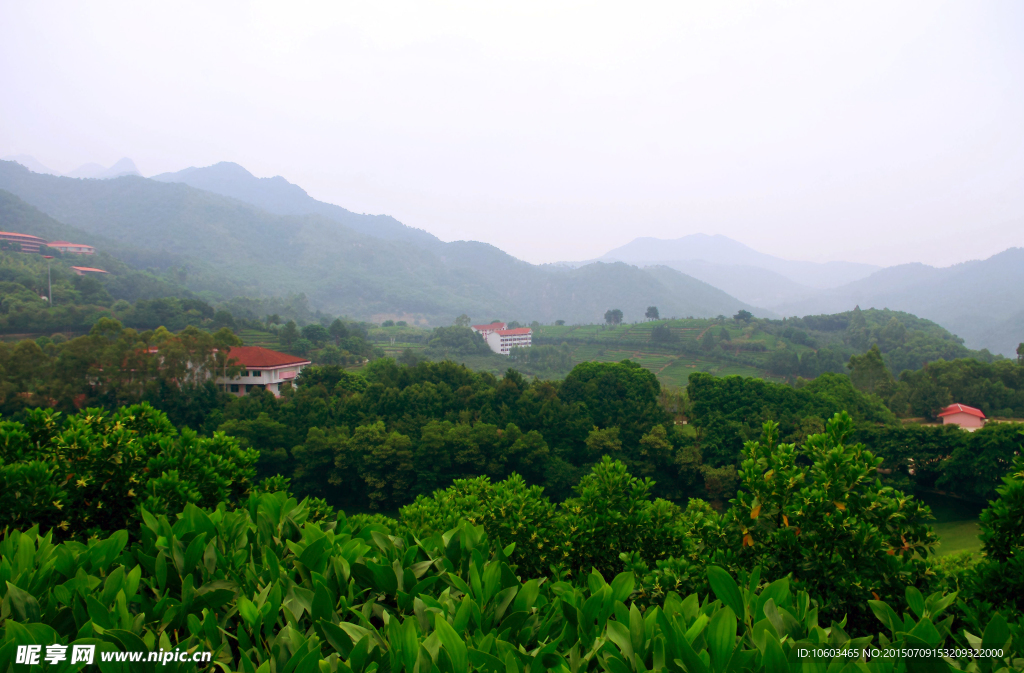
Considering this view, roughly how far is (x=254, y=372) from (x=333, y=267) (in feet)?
346

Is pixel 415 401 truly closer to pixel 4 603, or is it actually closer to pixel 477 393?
pixel 477 393

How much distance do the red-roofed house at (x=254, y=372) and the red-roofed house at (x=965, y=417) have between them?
32729 mm

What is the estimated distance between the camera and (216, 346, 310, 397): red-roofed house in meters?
27.7

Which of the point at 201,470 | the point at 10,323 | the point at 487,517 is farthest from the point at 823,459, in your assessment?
the point at 10,323

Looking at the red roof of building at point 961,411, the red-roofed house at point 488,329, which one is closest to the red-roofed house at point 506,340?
the red-roofed house at point 488,329

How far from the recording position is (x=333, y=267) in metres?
128

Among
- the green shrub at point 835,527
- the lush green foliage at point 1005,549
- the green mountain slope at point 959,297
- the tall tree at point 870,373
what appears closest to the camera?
the lush green foliage at point 1005,549

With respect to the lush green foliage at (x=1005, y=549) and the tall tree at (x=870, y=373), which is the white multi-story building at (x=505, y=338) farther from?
the lush green foliage at (x=1005, y=549)

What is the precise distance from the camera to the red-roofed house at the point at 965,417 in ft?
72.8

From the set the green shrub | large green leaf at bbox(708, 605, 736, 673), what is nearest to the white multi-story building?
the green shrub

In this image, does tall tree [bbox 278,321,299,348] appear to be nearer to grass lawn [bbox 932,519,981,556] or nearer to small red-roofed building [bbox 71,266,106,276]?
small red-roofed building [bbox 71,266,106,276]

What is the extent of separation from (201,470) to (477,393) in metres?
18.6

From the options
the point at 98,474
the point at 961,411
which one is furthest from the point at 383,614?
the point at 961,411

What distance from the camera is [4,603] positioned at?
1967 millimetres
